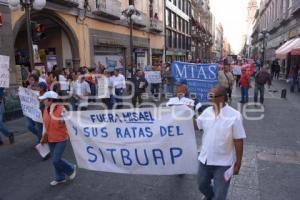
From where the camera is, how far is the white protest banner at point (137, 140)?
4379mm

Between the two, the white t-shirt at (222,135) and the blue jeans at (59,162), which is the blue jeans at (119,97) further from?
the white t-shirt at (222,135)

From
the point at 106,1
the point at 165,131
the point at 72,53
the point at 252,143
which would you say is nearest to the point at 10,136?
the point at 165,131

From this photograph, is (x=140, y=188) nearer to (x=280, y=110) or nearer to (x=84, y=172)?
(x=84, y=172)

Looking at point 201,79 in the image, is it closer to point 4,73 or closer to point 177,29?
point 4,73

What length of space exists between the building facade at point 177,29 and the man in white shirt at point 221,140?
33443mm

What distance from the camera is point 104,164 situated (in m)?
4.68

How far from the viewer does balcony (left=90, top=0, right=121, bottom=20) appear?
19.0 meters

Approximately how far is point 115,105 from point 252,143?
6.09 metres

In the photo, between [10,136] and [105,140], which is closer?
[105,140]

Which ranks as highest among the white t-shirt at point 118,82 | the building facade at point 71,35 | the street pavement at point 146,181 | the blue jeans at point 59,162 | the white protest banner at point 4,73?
the building facade at point 71,35

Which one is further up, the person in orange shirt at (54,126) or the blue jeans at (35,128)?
the person in orange shirt at (54,126)

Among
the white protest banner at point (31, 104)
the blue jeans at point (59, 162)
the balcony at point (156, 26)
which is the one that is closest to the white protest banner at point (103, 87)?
the white protest banner at point (31, 104)

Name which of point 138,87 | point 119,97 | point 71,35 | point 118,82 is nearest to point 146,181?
point 118,82

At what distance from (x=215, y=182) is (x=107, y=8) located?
1800cm
